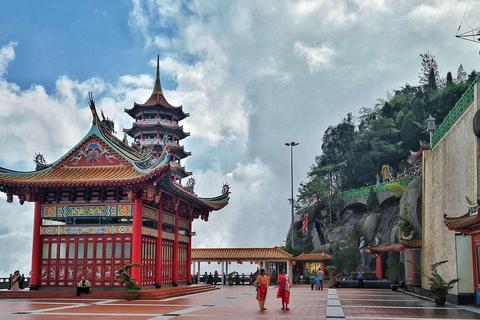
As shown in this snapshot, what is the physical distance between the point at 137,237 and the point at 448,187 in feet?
48.1

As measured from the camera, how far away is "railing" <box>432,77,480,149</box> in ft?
72.0

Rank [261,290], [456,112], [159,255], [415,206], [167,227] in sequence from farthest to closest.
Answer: [415,206] → [167,227] → [159,255] → [456,112] → [261,290]

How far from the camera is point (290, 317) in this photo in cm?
1641

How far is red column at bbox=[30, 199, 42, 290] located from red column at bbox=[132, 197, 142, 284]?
495 cm

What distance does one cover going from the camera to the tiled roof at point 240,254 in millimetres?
42625

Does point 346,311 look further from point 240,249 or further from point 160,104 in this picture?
point 160,104

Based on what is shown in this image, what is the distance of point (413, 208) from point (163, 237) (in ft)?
65.5

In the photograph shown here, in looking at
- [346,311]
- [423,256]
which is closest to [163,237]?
[346,311]

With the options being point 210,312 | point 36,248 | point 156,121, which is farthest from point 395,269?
point 210,312

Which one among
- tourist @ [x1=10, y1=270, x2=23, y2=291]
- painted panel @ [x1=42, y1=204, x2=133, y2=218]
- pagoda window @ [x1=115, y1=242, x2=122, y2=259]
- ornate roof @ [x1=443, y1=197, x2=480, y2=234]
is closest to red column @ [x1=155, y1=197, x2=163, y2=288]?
pagoda window @ [x1=115, y1=242, x2=122, y2=259]

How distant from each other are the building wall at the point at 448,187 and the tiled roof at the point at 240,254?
14153 millimetres

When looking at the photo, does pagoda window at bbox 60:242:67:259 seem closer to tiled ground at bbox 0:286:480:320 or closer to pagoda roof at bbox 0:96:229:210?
pagoda roof at bbox 0:96:229:210

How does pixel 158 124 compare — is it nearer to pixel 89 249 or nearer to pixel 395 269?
pixel 395 269

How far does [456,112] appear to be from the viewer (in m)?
24.2
